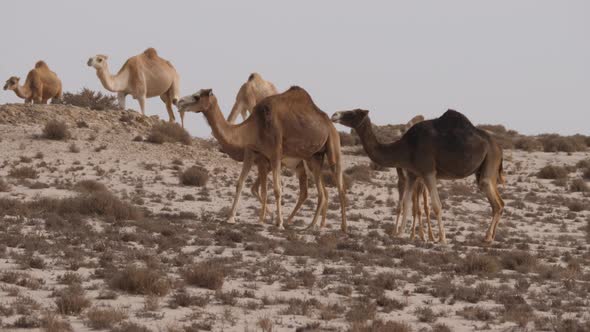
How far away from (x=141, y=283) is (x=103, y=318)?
1.54 meters

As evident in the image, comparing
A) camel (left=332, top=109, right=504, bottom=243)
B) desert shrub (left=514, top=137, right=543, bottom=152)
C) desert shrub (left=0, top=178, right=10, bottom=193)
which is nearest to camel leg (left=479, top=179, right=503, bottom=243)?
camel (left=332, top=109, right=504, bottom=243)

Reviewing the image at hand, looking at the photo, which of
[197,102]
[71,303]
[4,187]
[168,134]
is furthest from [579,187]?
[71,303]

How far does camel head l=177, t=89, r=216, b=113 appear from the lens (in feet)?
55.9

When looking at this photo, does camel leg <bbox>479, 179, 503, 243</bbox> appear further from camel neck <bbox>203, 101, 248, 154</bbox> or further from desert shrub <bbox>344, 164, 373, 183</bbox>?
desert shrub <bbox>344, 164, 373, 183</bbox>

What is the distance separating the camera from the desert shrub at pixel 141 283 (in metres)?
11.2

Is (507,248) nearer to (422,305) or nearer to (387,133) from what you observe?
(422,305)

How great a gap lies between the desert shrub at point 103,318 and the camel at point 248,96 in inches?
579

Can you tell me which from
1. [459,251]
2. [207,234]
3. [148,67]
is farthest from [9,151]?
[459,251]

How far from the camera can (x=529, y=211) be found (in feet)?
79.0

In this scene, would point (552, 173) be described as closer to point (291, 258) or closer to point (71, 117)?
point (71, 117)

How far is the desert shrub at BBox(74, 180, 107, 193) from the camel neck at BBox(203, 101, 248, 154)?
16.8ft

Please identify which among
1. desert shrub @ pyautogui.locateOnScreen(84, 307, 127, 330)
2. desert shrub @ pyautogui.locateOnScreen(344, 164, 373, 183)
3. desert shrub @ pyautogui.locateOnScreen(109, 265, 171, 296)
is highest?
desert shrub @ pyautogui.locateOnScreen(344, 164, 373, 183)

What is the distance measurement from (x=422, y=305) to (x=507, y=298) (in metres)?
1.11

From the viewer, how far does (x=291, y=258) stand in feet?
47.4
